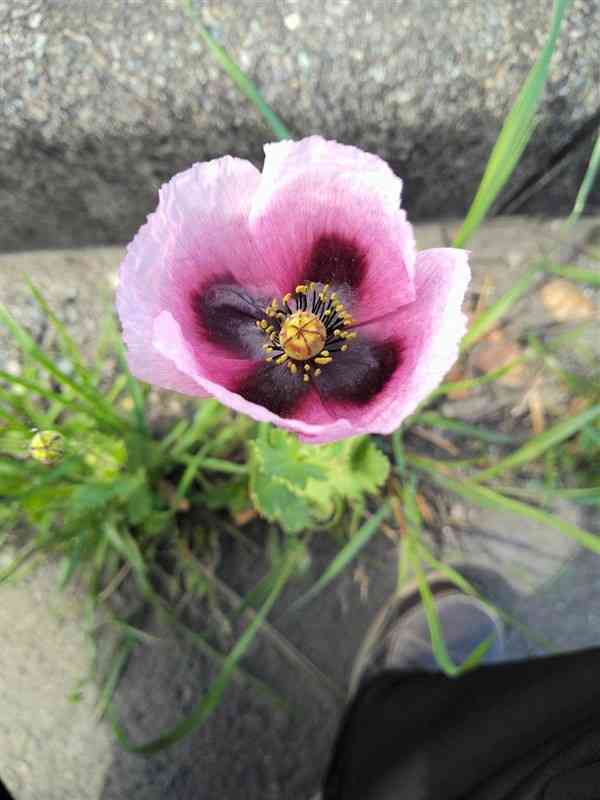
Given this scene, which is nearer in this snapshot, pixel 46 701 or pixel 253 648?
pixel 46 701

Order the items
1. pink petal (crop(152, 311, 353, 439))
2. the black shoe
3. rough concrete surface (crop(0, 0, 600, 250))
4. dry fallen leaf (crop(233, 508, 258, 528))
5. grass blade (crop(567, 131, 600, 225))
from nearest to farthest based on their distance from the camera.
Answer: pink petal (crop(152, 311, 353, 439)) → grass blade (crop(567, 131, 600, 225)) → rough concrete surface (crop(0, 0, 600, 250)) → dry fallen leaf (crop(233, 508, 258, 528)) → the black shoe

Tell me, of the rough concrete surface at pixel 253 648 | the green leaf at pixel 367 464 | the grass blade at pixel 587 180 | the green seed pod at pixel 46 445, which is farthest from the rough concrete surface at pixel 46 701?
the grass blade at pixel 587 180

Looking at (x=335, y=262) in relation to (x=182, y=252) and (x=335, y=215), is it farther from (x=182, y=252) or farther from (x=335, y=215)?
(x=182, y=252)

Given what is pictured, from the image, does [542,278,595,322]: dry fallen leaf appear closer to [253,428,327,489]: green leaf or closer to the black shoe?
the black shoe

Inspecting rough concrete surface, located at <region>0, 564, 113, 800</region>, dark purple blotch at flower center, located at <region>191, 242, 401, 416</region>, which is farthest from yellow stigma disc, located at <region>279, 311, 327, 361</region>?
rough concrete surface, located at <region>0, 564, 113, 800</region>

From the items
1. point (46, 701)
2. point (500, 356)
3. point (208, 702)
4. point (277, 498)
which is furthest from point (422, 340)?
point (46, 701)

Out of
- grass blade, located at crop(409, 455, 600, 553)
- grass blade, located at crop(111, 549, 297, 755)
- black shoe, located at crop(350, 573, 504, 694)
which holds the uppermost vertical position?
grass blade, located at crop(409, 455, 600, 553)

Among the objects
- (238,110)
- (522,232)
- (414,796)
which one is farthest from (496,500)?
(238,110)
